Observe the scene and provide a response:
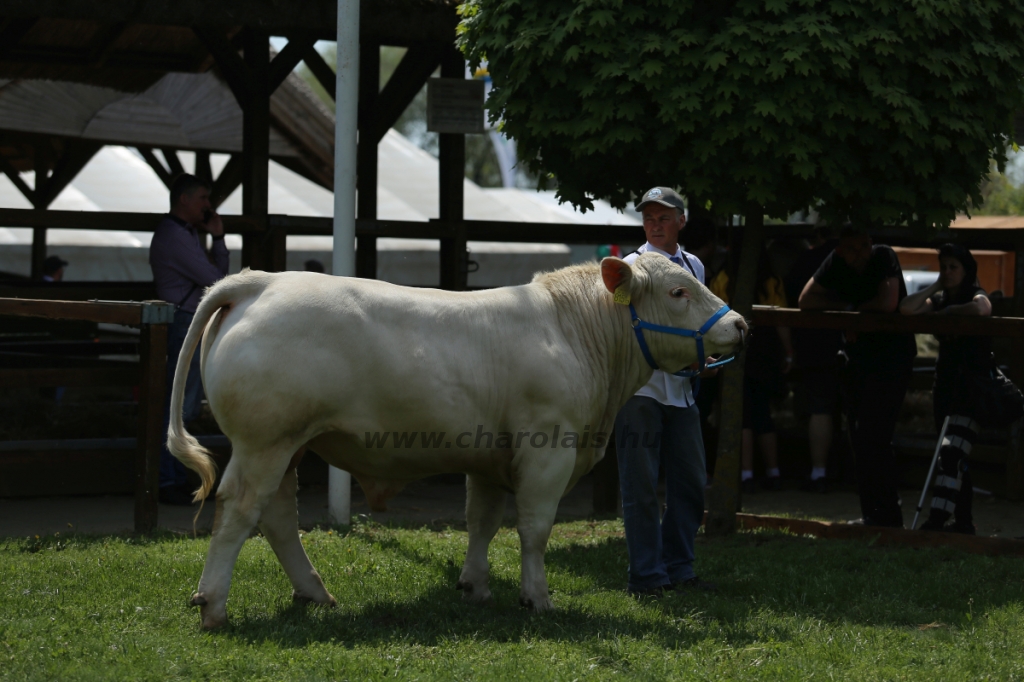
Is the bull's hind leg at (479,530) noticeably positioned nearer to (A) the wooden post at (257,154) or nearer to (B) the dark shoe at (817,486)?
(A) the wooden post at (257,154)

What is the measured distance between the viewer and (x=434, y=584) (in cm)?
566

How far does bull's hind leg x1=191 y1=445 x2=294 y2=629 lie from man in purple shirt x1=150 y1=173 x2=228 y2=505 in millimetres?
3258

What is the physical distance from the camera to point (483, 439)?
16.4ft

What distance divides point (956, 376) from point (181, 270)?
5.09 m

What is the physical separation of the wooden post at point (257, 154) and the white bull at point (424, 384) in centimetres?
405

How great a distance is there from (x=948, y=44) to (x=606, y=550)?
3.34 m

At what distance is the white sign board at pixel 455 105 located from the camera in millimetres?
9266

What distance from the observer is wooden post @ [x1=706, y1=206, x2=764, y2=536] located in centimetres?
709

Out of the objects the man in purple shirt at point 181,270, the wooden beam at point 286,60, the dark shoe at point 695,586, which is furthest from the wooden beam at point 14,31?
the dark shoe at point 695,586

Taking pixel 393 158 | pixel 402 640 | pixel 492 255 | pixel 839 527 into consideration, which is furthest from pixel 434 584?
pixel 393 158

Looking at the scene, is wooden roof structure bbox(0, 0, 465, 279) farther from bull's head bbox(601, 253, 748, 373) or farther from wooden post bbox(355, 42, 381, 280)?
bull's head bbox(601, 253, 748, 373)

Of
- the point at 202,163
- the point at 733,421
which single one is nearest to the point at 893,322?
the point at 733,421

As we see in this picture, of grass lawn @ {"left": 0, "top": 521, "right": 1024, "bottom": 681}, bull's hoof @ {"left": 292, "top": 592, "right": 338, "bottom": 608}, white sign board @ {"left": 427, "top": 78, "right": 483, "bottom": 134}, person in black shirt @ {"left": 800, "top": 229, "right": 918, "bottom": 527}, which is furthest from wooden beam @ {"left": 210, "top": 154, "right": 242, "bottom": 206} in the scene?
bull's hoof @ {"left": 292, "top": 592, "right": 338, "bottom": 608}

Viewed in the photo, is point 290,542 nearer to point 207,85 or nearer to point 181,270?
point 181,270
